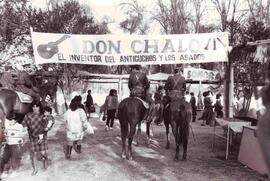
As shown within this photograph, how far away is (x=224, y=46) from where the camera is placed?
40.9 ft

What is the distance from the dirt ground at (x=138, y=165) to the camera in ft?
26.8

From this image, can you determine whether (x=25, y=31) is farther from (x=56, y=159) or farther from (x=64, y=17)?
(x=56, y=159)

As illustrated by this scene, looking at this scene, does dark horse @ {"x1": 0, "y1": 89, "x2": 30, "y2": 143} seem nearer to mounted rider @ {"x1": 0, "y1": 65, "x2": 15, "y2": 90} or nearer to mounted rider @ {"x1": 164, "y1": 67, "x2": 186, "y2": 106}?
mounted rider @ {"x1": 0, "y1": 65, "x2": 15, "y2": 90}

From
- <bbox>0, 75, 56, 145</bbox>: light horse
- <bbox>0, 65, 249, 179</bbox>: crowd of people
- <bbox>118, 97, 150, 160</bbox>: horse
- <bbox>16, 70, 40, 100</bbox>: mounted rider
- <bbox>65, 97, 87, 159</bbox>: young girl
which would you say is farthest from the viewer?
<bbox>16, 70, 40, 100</bbox>: mounted rider

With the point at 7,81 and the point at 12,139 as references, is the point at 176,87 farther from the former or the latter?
the point at 12,139

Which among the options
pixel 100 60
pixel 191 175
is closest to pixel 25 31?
pixel 100 60

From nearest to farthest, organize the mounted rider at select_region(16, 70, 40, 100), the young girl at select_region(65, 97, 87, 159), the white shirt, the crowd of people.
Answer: the white shirt → the crowd of people → the young girl at select_region(65, 97, 87, 159) → the mounted rider at select_region(16, 70, 40, 100)

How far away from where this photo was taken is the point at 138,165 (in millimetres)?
9359

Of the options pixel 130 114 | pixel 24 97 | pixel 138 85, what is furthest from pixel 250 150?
pixel 24 97

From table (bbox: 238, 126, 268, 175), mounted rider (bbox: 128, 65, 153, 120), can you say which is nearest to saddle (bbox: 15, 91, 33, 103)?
mounted rider (bbox: 128, 65, 153, 120)

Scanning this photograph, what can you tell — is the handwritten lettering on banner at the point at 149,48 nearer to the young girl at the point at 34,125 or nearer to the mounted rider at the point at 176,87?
the mounted rider at the point at 176,87

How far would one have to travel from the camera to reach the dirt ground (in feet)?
26.8

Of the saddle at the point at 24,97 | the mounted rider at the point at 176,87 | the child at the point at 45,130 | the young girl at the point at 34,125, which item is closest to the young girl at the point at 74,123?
the child at the point at 45,130

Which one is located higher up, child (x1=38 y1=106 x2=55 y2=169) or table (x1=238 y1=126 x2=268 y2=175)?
child (x1=38 y1=106 x2=55 y2=169)
